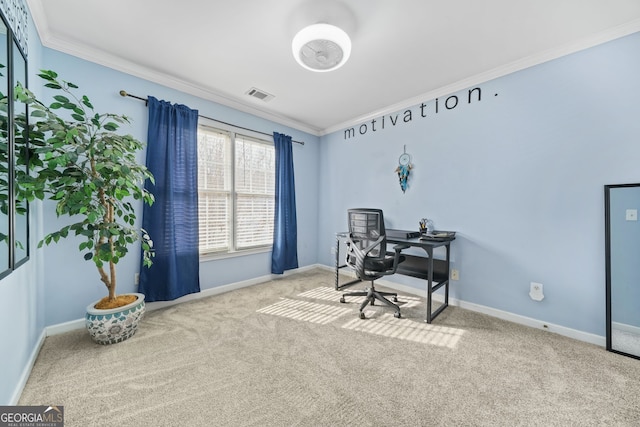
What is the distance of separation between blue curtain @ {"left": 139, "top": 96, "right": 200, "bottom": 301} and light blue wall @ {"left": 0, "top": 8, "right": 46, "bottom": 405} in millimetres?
736

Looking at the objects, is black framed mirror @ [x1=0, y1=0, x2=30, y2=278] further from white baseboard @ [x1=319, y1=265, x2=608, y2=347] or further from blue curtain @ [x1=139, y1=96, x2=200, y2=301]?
white baseboard @ [x1=319, y1=265, x2=608, y2=347]

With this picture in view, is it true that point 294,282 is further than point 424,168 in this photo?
Yes

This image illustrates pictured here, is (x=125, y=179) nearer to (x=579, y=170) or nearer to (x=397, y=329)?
(x=397, y=329)

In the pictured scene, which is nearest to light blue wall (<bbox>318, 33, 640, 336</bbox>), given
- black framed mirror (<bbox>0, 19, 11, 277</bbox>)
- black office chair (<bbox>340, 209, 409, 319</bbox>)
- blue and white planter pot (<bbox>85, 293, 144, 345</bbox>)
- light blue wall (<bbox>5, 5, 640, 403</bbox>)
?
light blue wall (<bbox>5, 5, 640, 403</bbox>)

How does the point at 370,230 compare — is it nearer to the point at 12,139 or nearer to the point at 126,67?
the point at 12,139

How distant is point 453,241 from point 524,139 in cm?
124

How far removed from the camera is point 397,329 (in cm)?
227

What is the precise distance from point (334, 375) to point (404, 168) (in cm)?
259

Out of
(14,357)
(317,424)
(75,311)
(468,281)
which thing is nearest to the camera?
(317,424)

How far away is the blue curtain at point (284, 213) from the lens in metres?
3.76

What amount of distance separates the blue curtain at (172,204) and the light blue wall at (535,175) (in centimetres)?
273

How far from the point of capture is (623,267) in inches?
74.7

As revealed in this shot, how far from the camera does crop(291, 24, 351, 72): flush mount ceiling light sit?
1.86m

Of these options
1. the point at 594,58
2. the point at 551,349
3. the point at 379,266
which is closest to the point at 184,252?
the point at 379,266
